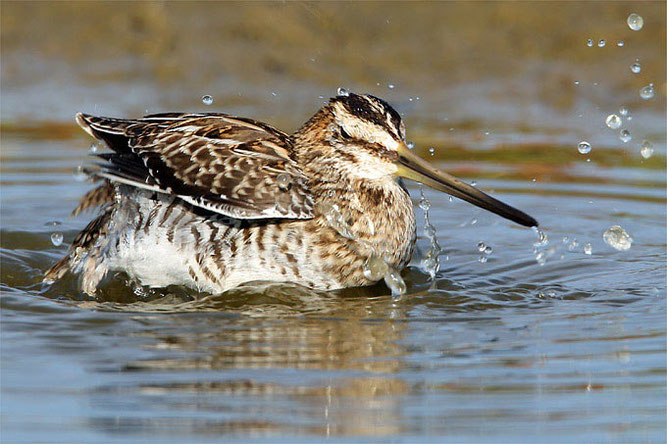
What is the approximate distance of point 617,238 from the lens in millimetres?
8602

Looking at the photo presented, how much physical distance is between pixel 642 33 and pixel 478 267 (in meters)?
6.98

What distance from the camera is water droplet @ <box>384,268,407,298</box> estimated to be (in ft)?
25.4

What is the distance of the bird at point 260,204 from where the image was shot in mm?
7648

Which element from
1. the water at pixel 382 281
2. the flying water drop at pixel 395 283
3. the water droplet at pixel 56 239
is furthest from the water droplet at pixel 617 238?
the water droplet at pixel 56 239

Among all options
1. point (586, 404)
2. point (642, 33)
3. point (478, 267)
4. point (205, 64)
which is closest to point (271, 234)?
point (478, 267)

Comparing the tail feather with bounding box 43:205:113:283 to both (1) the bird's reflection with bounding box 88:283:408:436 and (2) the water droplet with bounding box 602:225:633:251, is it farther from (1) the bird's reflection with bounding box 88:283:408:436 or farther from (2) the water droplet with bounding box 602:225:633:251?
(2) the water droplet with bounding box 602:225:633:251

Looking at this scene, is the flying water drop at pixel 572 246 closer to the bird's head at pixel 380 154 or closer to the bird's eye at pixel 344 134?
the bird's head at pixel 380 154

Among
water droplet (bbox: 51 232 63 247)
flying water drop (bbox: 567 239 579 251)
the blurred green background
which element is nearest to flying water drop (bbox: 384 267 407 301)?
flying water drop (bbox: 567 239 579 251)

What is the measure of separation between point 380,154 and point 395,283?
0.85 m

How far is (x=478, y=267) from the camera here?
8383mm

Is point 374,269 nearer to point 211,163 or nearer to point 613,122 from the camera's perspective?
point 211,163

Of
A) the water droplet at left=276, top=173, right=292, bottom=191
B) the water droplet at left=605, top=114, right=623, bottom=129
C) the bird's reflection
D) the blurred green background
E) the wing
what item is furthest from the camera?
the blurred green background

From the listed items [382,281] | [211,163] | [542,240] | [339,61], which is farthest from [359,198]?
[339,61]

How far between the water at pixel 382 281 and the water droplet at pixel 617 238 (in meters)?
0.09
